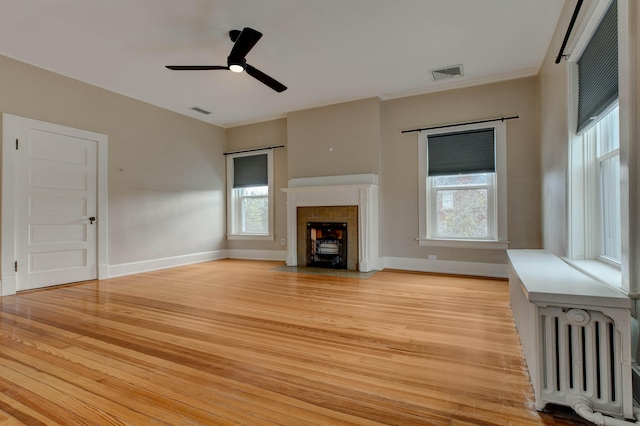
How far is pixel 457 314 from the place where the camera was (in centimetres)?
288

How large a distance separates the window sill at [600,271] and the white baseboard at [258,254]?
14.7 feet

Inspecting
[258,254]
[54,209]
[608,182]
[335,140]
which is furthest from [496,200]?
[54,209]

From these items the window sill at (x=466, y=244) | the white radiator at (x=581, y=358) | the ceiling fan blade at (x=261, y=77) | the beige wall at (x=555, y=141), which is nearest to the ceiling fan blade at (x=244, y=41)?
the ceiling fan blade at (x=261, y=77)

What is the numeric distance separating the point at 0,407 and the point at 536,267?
10.2 feet

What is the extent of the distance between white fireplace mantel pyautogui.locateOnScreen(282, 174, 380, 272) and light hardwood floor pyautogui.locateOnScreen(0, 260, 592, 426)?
57.4 inches

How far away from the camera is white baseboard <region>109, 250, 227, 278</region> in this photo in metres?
4.89

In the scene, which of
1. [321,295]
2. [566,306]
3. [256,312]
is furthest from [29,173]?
[566,306]

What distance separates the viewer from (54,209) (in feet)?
13.8

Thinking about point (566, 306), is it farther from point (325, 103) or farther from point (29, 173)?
point (29, 173)

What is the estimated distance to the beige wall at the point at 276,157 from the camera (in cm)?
623

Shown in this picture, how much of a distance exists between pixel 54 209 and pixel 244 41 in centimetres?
339

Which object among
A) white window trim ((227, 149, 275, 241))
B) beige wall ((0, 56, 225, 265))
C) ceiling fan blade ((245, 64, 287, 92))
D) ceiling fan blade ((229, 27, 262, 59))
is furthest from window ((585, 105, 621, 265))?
beige wall ((0, 56, 225, 265))

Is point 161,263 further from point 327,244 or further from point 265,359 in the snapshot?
point 265,359

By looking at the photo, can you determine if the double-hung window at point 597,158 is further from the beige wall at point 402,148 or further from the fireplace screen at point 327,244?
the fireplace screen at point 327,244
